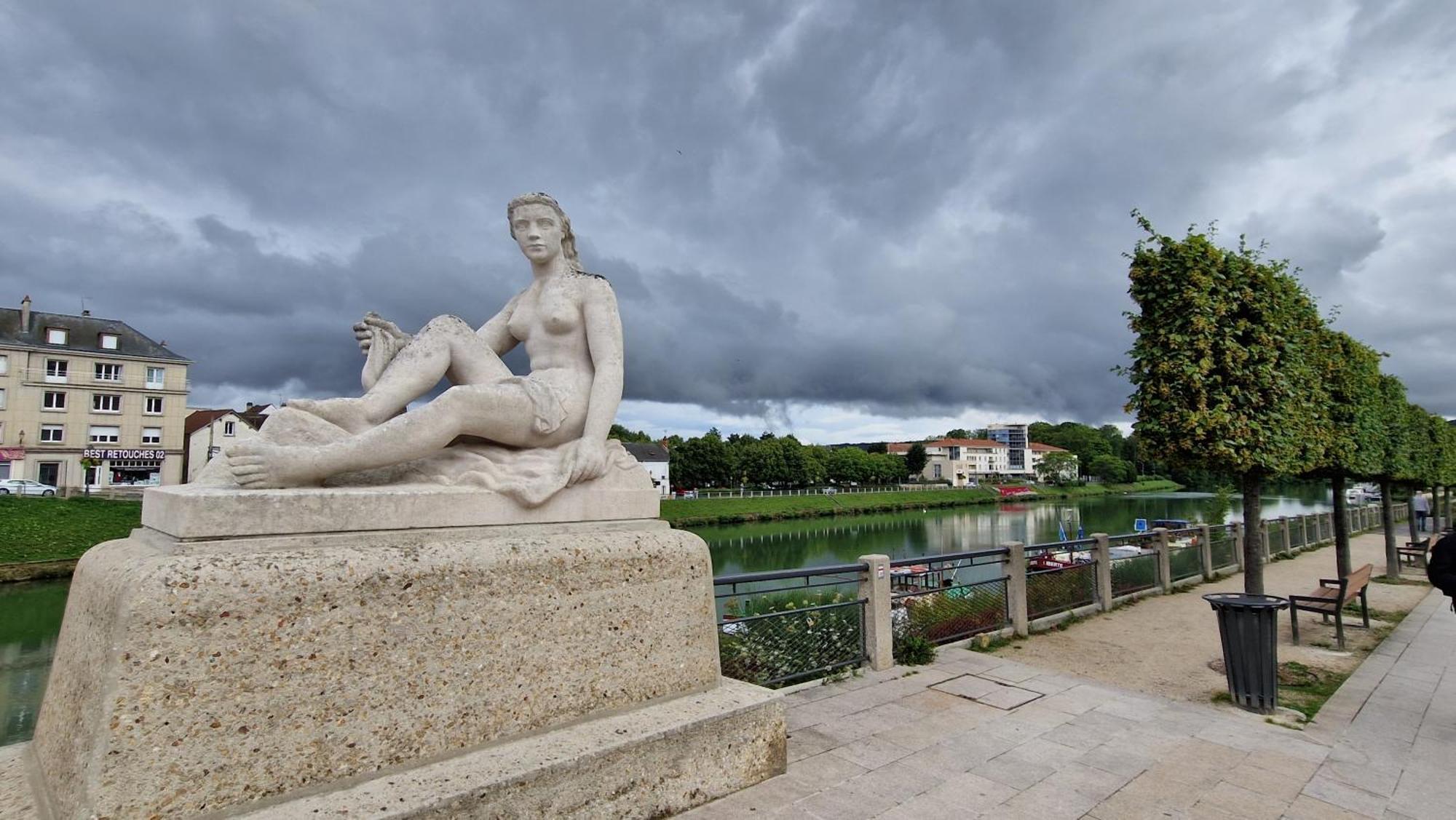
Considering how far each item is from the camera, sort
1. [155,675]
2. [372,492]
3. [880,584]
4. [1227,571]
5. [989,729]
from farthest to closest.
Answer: [1227,571], [880,584], [989,729], [372,492], [155,675]

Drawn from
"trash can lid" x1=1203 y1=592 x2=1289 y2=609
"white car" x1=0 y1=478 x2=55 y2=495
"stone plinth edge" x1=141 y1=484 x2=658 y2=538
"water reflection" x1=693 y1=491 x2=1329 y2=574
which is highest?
"stone plinth edge" x1=141 y1=484 x2=658 y2=538

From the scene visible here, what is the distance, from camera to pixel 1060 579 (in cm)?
916

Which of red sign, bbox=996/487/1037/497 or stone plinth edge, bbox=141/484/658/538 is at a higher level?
stone plinth edge, bbox=141/484/658/538

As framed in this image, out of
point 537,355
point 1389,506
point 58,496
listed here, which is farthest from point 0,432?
point 1389,506

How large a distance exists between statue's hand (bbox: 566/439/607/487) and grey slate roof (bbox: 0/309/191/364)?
40.9m

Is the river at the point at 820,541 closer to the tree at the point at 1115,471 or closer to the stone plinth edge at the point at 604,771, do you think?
the stone plinth edge at the point at 604,771

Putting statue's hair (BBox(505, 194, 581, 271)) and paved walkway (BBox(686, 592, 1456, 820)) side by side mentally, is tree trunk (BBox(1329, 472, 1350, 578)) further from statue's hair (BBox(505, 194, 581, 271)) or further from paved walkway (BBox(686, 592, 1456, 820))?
statue's hair (BBox(505, 194, 581, 271))

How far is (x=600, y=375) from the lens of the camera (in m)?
3.62

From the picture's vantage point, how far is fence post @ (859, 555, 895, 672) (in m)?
6.31

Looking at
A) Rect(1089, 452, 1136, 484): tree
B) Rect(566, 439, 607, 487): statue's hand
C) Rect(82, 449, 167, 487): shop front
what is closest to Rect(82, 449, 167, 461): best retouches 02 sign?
Rect(82, 449, 167, 487): shop front

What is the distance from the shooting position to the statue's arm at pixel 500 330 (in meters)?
3.91

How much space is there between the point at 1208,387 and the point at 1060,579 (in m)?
3.31

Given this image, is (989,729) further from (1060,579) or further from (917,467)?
(917,467)

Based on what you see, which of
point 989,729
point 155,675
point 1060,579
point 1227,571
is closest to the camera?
point 155,675
